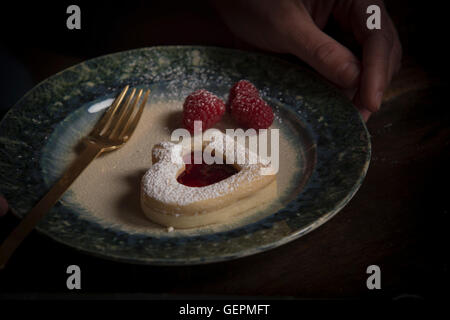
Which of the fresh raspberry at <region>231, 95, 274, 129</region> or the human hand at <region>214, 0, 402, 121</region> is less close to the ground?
the human hand at <region>214, 0, 402, 121</region>

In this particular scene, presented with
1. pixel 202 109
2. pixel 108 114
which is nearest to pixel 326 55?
pixel 202 109

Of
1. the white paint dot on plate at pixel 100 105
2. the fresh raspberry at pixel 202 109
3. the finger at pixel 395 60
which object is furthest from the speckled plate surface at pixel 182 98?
the finger at pixel 395 60

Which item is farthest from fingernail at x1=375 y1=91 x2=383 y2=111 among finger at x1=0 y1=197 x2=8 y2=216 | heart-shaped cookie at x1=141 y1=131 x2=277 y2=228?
finger at x1=0 y1=197 x2=8 y2=216

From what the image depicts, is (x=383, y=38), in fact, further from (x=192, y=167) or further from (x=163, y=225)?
(x=163, y=225)

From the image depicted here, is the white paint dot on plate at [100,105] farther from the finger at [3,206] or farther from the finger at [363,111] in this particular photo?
the finger at [363,111]

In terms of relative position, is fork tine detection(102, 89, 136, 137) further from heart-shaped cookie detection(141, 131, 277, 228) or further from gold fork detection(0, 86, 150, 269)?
heart-shaped cookie detection(141, 131, 277, 228)

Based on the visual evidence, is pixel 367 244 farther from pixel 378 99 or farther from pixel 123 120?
pixel 123 120

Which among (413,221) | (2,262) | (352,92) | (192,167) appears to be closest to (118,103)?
(192,167)
